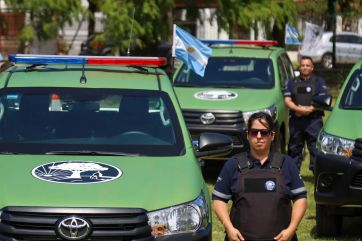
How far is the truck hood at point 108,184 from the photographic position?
5695 millimetres

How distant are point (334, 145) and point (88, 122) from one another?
9.26 ft

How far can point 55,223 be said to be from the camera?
5.57 m

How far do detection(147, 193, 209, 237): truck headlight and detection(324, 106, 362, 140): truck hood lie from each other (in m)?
3.14

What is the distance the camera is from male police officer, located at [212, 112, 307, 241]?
18.1 feet

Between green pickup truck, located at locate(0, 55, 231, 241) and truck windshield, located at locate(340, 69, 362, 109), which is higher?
green pickup truck, located at locate(0, 55, 231, 241)

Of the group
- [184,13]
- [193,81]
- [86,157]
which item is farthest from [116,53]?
[86,157]

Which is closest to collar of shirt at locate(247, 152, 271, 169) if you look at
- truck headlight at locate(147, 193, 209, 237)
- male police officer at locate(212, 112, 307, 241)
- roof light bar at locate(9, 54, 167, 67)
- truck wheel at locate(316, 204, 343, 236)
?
male police officer at locate(212, 112, 307, 241)

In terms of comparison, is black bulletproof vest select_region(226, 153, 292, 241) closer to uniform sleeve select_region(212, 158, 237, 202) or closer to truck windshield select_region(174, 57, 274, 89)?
uniform sleeve select_region(212, 158, 237, 202)

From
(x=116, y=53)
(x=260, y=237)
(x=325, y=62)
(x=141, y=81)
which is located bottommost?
(x=325, y=62)

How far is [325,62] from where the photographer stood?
37.2 m

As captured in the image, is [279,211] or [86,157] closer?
[279,211]

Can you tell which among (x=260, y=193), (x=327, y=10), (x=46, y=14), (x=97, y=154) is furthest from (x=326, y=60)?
(x=260, y=193)

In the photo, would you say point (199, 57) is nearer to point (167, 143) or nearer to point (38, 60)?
point (38, 60)

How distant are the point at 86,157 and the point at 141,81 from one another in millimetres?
1164
